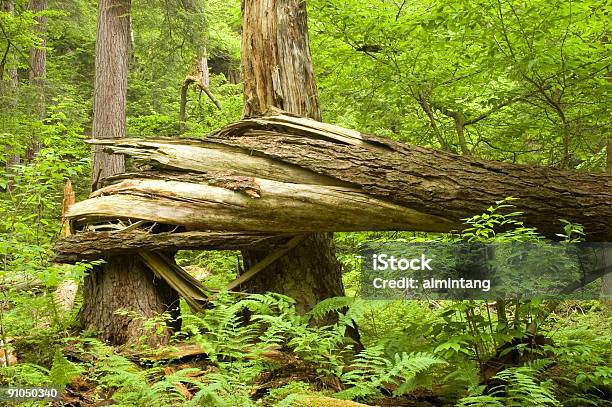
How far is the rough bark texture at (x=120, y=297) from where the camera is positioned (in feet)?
17.4

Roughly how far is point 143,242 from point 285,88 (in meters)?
2.28

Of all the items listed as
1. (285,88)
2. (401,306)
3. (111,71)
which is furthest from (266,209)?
(111,71)

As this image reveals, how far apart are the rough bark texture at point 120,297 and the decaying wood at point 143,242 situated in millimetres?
207

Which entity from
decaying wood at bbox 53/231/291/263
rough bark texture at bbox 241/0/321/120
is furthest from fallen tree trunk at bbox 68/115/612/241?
rough bark texture at bbox 241/0/321/120

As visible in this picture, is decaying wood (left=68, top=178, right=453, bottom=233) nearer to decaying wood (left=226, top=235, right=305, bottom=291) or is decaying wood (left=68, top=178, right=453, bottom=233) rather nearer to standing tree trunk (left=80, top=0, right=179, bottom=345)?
decaying wood (left=226, top=235, right=305, bottom=291)

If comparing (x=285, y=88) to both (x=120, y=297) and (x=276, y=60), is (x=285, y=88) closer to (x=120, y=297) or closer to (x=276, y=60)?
(x=276, y=60)

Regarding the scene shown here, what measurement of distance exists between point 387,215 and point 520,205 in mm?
1236

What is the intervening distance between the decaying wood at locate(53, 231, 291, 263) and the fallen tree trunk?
153 millimetres

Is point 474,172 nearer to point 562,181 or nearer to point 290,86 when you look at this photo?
point 562,181

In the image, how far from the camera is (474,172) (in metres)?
5.22

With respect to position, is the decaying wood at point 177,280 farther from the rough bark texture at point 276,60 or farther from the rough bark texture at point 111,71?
the rough bark texture at point 111,71

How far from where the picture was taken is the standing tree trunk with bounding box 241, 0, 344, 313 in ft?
18.8

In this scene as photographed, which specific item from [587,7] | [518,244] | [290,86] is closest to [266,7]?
[290,86]

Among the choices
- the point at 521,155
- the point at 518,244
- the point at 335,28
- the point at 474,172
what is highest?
the point at 335,28
